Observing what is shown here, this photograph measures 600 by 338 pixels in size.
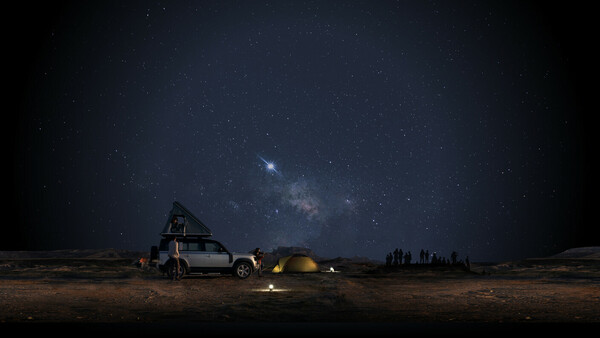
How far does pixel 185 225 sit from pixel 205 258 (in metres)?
2.16

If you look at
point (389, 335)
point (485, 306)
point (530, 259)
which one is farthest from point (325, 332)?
point (530, 259)

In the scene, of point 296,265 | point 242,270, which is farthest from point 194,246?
point 296,265

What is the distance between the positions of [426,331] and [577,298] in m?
8.64

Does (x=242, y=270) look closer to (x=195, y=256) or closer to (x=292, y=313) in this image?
(x=195, y=256)

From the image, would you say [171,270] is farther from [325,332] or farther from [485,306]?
[325,332]

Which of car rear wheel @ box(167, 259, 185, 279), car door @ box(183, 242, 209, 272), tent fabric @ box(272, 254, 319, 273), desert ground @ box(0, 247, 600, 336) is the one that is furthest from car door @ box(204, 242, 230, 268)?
tent fabric @ box(272, 254, 319, 273)

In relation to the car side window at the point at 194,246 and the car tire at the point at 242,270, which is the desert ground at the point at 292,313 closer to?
the car side window at the point at 194,246

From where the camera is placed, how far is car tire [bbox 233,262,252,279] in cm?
2614

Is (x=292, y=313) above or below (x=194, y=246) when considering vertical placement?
below

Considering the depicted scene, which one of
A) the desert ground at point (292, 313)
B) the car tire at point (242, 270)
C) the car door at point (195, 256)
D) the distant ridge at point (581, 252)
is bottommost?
the desert ground at point (292, 313)

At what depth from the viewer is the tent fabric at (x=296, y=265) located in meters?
40.2

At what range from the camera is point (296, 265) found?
4050 centimetres

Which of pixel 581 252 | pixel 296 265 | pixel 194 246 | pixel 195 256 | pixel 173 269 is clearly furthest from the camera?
pixel 581 252

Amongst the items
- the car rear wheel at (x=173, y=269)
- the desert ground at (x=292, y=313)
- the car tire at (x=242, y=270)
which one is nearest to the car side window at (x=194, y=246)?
the car rear wheel at (x=173, y=269)
